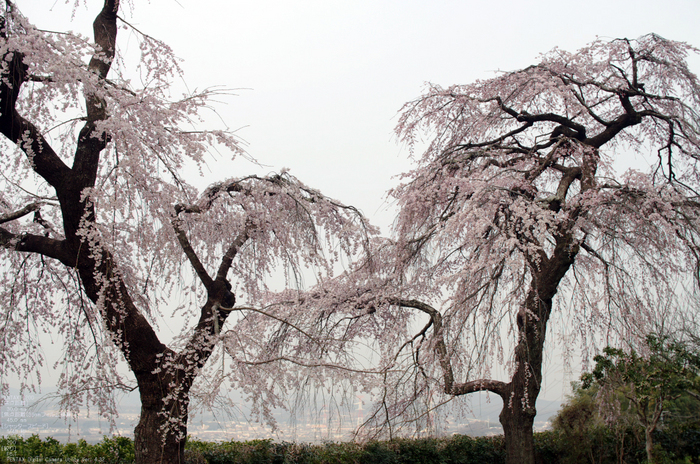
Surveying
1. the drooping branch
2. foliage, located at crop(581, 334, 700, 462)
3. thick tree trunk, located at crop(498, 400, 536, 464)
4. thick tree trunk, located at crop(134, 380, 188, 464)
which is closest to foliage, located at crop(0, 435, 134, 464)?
thick tree trunk, located at crop(134, 380, 188, 464)

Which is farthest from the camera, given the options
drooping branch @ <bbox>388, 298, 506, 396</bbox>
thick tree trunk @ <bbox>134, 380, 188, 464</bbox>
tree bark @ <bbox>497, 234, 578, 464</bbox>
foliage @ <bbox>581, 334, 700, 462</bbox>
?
foliage @ <bbox>581, 334, 700, 462</bbox>

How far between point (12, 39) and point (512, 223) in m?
4.27

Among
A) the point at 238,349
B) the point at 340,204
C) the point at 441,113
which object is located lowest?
the point at 238,349

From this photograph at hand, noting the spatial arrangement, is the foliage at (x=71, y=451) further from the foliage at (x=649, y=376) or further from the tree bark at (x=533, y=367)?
the foliage at (x=649, y=376)

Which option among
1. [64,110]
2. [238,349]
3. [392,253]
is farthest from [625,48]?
[64,110]

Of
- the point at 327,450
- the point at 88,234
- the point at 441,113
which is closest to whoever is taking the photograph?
the point at 88,234

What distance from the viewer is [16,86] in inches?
153

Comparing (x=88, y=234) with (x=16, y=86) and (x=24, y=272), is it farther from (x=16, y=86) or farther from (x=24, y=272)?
(x=24, y=272)

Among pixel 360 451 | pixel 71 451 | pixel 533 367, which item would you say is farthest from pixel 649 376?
pixel 71 451

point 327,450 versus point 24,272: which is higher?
point 24,272

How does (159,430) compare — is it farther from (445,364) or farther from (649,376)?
(649,376)

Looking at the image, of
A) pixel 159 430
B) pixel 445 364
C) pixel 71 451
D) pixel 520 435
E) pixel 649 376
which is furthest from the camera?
pixel 649 376

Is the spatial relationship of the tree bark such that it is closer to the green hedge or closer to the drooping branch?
the drooping branch

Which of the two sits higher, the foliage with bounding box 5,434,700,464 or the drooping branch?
the drooping branch
